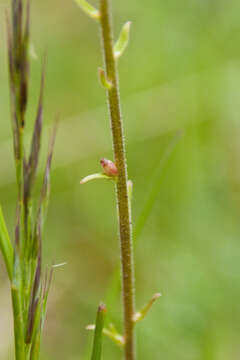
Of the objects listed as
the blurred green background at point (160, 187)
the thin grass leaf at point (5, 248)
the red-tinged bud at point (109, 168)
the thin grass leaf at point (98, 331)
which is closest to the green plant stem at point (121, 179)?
the red-tinged bud at point (109, 168)

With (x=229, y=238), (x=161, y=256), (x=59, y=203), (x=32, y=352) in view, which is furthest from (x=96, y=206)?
(x=32, y=352)

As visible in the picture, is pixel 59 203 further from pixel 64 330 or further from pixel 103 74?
pixel 103 74

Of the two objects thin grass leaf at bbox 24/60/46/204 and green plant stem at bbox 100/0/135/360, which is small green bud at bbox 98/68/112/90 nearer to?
green plant stem at bbox 100/0/135/360

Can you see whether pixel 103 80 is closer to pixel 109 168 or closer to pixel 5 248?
pixel 109 168

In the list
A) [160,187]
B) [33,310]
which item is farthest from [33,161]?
[160,187]

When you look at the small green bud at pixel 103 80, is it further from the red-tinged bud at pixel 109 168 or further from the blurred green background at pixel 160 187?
the blurred green background at pixel 160 187

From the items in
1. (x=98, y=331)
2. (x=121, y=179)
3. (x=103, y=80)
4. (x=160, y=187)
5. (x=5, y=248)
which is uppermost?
(x=103, y=80)

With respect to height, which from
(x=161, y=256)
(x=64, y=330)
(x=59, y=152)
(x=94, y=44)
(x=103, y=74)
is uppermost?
(x=103, y=74)
